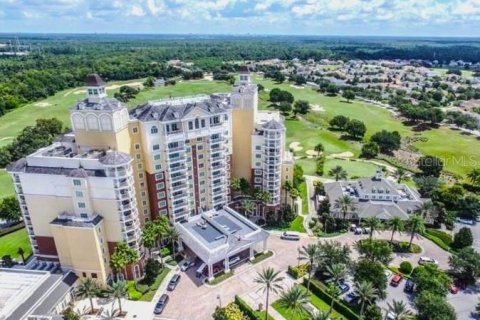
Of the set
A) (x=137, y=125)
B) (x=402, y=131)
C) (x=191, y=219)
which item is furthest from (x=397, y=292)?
(x=402, y=131)

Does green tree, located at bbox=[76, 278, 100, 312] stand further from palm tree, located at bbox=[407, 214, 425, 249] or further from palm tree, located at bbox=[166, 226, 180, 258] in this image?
palm tree, located at bbox=[407, 214, 425, 249]

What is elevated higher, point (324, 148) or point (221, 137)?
point (221, 137)

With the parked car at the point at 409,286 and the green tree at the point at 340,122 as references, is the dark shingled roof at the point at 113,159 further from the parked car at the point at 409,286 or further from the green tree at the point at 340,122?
the green tree at the point at 340,122

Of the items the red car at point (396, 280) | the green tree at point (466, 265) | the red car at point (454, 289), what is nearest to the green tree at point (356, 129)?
the green tree at point (466, 265)

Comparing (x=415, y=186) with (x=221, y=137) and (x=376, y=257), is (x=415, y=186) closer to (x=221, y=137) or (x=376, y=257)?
(x=376, y=257)

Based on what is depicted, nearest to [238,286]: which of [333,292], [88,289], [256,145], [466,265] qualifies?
[333,292]

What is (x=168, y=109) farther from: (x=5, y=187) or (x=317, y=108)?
(x=317, y=108)

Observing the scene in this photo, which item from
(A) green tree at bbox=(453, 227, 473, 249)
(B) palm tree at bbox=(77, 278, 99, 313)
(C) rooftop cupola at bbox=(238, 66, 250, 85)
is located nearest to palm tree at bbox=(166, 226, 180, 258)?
(B) palm tree at bbox=(77, 278, 99, 313)

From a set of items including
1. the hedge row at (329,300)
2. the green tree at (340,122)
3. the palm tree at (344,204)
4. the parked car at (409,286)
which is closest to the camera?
the hedge row at (329,300)
